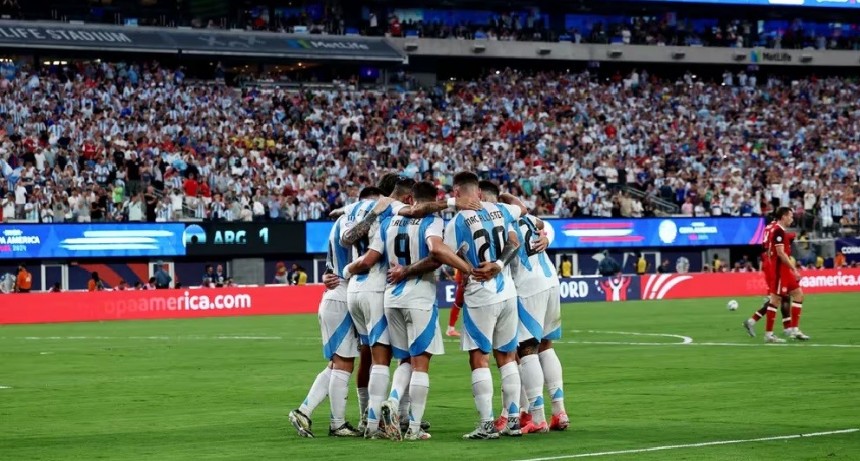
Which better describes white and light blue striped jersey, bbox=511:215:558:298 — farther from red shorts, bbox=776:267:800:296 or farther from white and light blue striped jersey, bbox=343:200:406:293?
red shorts, bbox=776:267:800:296

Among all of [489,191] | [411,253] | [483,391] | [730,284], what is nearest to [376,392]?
[483,391]

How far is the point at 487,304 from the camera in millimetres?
13203

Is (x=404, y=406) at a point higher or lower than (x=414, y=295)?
lower

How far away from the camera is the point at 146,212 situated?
46.5 meters

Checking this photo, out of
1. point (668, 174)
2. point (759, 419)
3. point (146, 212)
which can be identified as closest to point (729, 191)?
point (668, 174)

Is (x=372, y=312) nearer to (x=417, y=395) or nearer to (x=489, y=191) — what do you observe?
(x=417, y=395)

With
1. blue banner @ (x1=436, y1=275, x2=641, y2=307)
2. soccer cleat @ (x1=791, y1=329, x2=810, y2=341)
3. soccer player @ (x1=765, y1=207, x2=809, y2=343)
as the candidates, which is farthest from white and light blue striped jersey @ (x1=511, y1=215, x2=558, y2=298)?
blue banner @ (x1=436, y1=275, x2=641, y2=307)

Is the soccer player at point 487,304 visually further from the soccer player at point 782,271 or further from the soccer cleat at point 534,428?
the soccer player at point 782,271

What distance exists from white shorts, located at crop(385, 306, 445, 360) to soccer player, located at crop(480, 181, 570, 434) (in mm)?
988

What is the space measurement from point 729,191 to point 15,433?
157 feet

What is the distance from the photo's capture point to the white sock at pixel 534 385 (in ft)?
44.8

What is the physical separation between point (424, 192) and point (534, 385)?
7.41ft

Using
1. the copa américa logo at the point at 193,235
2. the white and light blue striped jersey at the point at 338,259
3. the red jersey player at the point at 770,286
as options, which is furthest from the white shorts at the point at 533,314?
the copa américa logo at the point at 193,235

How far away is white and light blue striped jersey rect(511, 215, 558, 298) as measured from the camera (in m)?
14.0
